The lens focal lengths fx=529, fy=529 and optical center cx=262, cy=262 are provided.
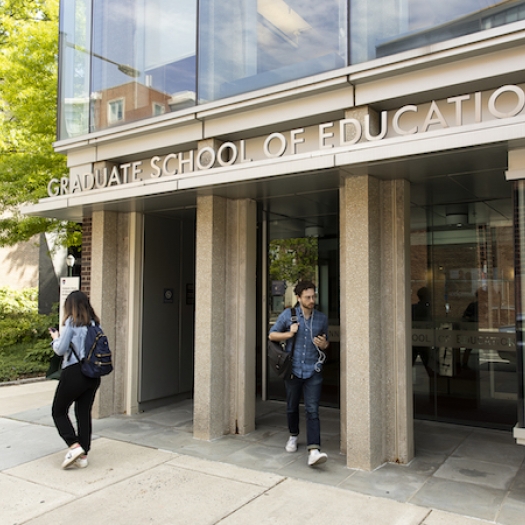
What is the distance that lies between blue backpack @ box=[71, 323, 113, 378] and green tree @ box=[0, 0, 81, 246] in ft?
22.8

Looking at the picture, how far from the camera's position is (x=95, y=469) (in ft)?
17.6

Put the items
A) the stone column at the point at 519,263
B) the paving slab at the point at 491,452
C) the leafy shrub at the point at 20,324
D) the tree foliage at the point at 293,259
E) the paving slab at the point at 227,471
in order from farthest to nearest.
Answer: the leafy shrub at the point at 20,324 → the tree foliage at the point at 293,259 → the paving slab at the point at 491,452 → the paving slab at the point at 227,471 → the stone column at the point at 519,263

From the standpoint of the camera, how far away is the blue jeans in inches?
209

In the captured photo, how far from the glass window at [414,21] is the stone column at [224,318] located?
239 cm

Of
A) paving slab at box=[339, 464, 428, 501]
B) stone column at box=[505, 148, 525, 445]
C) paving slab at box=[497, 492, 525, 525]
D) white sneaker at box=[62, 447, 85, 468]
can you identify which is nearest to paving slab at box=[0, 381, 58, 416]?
white sneaker at box=[62, 447, 85, 468]

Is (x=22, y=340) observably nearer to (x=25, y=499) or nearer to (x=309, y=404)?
(x=25, y=499)

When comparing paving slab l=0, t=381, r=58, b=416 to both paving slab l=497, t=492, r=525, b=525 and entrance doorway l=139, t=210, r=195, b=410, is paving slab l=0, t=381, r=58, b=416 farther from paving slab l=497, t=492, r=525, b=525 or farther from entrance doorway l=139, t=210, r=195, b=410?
paving slab l=497, t=492, r=525, b=525

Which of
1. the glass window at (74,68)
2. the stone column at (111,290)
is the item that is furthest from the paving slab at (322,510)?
the glass window at (74,68)

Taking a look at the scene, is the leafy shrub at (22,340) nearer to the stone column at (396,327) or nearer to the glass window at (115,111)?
the glass window at (115,111)

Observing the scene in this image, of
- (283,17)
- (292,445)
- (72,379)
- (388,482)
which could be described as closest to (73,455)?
(72,379)

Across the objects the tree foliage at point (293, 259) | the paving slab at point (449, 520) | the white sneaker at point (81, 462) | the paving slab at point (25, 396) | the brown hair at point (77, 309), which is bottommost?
the paving slab at point (25, 396)

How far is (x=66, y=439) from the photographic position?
5.30 metres

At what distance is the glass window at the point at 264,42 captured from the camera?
5.66m

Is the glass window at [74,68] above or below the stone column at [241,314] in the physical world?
above
